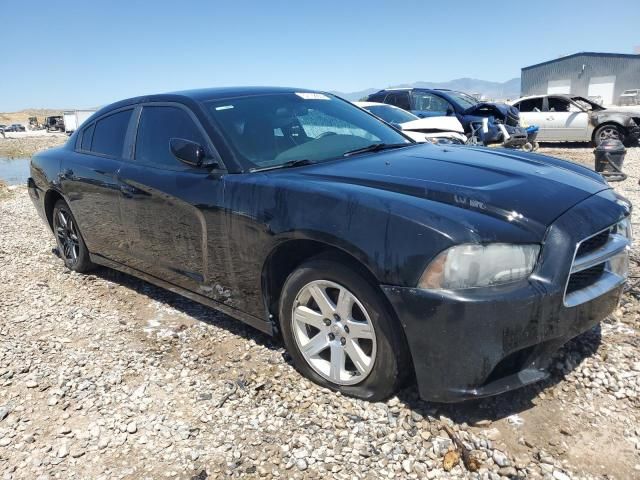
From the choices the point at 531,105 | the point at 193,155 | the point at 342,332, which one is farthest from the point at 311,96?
the point at 531,105

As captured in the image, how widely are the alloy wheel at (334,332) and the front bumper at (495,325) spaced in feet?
0.97

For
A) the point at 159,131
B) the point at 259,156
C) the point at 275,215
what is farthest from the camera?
the point at 159,131

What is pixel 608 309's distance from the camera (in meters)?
2.46

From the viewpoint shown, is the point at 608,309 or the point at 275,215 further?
the point at 275,215

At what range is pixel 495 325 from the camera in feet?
6.95

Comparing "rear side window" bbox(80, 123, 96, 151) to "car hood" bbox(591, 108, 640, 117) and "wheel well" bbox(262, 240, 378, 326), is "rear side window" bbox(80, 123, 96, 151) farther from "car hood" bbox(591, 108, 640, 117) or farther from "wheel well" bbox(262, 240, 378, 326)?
"car hood" bbox(591, 108, 640, 117)

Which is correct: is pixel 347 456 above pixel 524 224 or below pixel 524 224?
below

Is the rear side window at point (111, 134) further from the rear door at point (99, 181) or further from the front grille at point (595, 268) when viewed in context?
the front grille at point (595, 268)

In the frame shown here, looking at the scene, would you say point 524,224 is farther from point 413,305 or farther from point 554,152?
point 554,152

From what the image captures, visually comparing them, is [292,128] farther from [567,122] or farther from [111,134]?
[567,122]

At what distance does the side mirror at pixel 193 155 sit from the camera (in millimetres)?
3074

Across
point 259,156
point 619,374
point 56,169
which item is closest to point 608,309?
point 619,374

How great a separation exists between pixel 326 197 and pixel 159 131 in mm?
1758

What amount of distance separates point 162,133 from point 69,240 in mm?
2132
